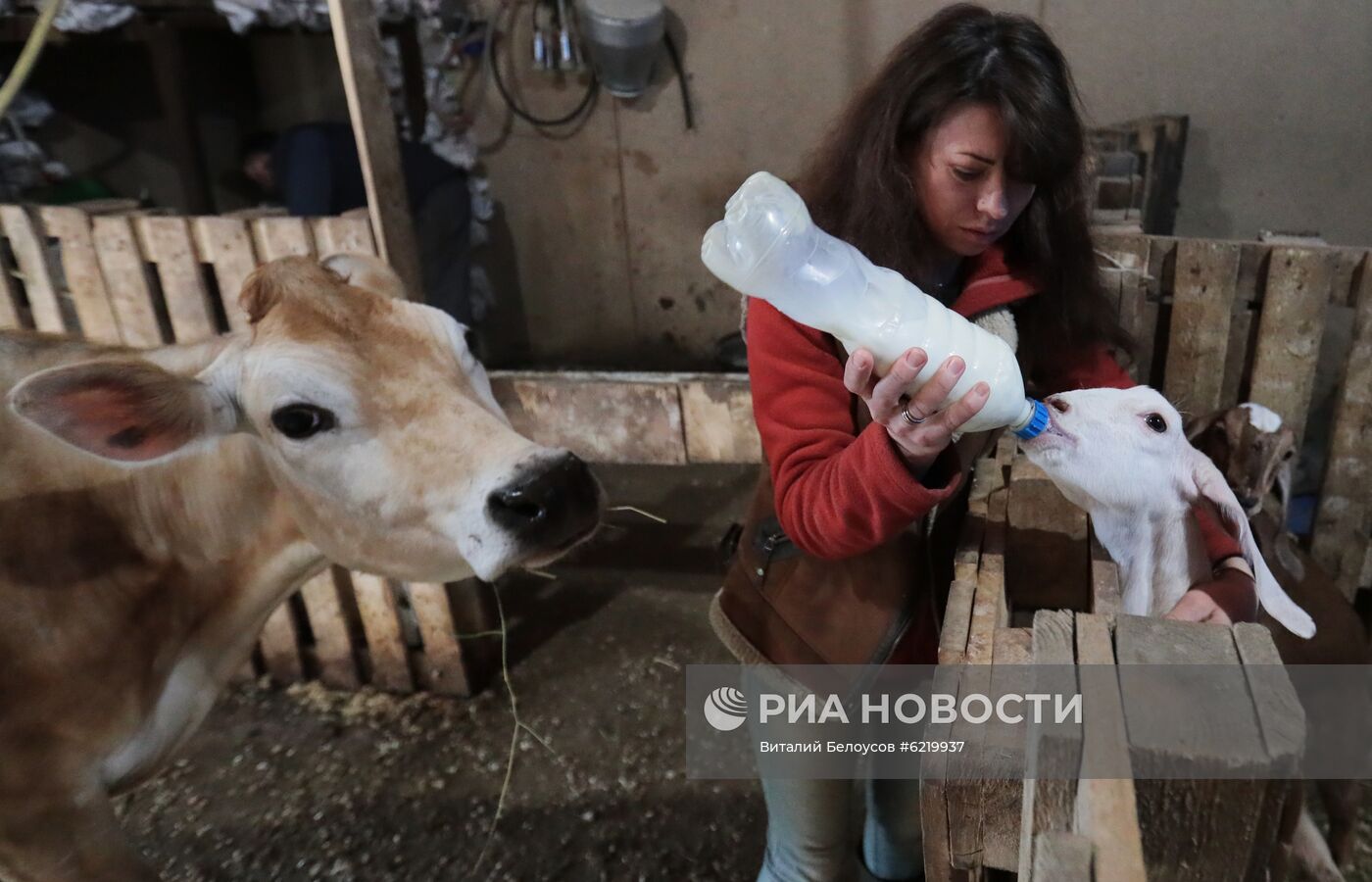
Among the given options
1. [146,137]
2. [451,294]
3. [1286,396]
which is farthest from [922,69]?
[146,137]

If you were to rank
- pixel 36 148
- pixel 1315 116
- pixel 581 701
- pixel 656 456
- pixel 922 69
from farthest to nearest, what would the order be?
pixel 36 148 → pixel 1315 116 → pixel 581 701 → pixel 656 456 → pixel 922 69

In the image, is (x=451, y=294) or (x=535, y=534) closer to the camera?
(x=535, y=534)

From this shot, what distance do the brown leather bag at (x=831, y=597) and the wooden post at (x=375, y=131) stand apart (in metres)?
1.38

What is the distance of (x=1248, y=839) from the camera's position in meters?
0.72

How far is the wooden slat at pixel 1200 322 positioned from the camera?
2182mm

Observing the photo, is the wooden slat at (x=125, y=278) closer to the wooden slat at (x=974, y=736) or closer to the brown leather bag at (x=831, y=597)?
the brown leather bag at (x=831, y=597)

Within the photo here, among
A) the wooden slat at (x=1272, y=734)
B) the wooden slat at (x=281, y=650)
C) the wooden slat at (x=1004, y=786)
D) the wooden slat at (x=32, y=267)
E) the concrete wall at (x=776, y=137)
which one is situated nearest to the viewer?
the wooden slat at (x=1272, y=734)

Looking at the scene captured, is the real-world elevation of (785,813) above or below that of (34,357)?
below

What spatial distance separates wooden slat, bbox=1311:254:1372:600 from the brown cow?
6.70ft

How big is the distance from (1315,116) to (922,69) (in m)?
3.84

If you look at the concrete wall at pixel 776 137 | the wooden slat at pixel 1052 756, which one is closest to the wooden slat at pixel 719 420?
the wooden slat at pixel 1052 756

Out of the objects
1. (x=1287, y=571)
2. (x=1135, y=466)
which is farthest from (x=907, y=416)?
(x=1287, y=571)

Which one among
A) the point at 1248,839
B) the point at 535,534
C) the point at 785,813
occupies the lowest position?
the point at 785,813

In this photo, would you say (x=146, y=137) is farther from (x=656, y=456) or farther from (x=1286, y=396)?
(x=1286, y=396)
